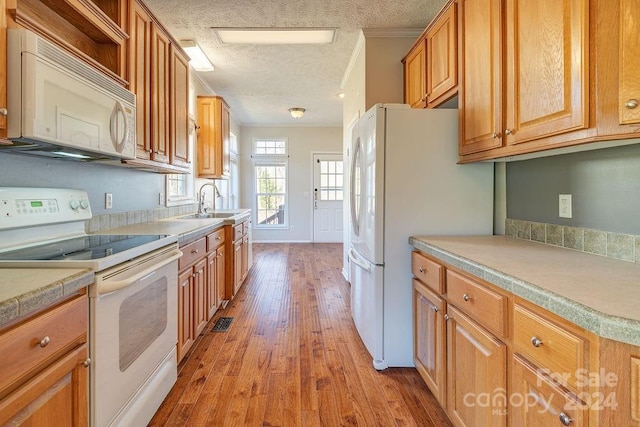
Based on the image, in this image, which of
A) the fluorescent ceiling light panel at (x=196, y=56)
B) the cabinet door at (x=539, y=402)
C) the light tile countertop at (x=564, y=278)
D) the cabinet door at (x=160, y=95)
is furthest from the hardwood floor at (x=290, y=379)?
the fluorescent ceiling light panel at (x=196, y=56)

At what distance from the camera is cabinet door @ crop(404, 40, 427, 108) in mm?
2615

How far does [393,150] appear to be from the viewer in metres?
2.08

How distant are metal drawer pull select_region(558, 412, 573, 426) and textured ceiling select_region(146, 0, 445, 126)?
285cm

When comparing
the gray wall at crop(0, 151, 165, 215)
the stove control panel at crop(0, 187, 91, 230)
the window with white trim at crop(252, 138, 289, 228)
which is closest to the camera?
the stove control panel at crop(0, 187, 91, 230)

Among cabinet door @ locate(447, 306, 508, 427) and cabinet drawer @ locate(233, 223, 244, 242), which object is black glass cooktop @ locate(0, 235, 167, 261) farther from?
cabinet drawer @ locate(233, 223, 244, 242)

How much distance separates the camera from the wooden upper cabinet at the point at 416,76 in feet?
8.58

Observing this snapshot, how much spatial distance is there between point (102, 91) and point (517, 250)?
2144 mm

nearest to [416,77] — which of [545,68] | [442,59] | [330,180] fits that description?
[442,59]

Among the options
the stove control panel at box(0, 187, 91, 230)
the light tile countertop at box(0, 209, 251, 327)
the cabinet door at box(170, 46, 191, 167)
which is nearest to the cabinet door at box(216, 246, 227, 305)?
the cabinet door at box(170, 46, 191, 167)

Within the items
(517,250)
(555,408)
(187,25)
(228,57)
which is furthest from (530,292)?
(228,57)

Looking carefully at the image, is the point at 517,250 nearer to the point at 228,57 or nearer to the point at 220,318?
the point at 220,318

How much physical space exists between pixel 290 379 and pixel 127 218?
1699mm

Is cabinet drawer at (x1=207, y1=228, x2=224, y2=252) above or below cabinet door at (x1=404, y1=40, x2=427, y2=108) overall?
below

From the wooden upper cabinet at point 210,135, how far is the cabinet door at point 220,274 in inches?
59.5
